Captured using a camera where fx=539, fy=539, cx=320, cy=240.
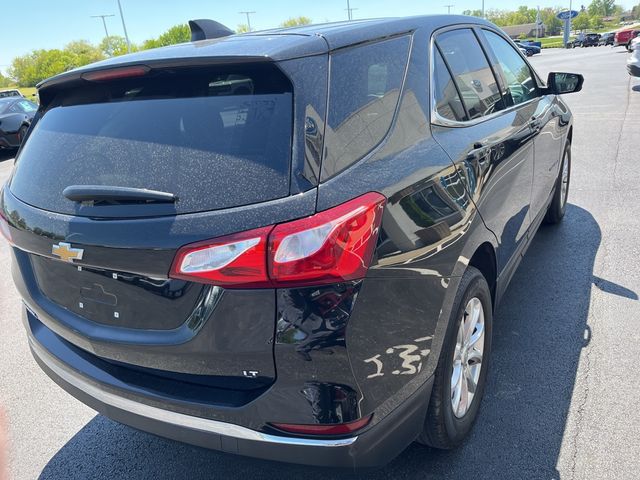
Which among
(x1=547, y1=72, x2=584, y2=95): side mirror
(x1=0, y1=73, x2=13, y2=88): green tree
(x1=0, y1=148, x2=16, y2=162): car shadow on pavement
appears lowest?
(x1=0, y1=73, x2=13, y2=88): green tree

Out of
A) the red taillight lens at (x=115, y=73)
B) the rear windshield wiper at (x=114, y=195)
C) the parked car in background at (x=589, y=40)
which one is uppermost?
the red taillight lens at (x=115, y=73)

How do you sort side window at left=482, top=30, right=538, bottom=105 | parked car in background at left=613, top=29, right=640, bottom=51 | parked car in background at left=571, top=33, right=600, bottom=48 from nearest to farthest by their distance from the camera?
side window at left=482, top=30, right=538, bottom=105 < parked car in background at left=613, top=29, right=640, bottom=51 < parked car in background at left=571, top=33, right=600, bottom=48

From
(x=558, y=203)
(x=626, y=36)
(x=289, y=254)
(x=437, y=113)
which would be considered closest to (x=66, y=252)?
(x=289, y=254)

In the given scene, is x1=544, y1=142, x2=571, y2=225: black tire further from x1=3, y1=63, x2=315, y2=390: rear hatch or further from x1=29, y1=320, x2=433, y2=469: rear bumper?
x1=3, y1=63, x2=315, y2=390: rear hatch

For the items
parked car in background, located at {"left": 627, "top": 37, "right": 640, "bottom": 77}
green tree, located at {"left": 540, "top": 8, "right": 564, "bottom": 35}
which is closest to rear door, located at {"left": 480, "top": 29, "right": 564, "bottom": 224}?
parked car in background, located at {"left": 627, "top": 37, "right": 640, "bottom": 77}

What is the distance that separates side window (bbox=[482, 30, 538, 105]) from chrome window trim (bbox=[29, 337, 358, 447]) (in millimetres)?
2434

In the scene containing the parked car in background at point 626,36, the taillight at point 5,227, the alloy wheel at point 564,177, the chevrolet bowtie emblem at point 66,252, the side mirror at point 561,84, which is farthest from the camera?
the parked car in background at point 626,36

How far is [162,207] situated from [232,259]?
1.03ft

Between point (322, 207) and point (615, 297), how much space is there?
A: 9.42ft

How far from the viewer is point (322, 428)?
1666 millimetres

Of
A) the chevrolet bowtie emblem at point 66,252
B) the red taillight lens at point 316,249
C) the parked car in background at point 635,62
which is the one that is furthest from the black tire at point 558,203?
the parked car in background at point 635,62

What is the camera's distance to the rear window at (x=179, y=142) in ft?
5.45

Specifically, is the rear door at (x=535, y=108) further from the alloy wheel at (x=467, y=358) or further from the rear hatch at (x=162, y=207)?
the rear hatch at (x=162, y=207)

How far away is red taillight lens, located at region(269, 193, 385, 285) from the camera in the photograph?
1.56m
